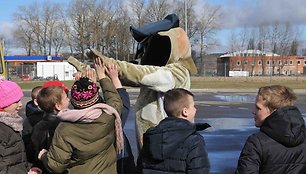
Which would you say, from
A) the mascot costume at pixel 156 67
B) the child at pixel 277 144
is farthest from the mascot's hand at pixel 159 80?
the child at pixel 277 144

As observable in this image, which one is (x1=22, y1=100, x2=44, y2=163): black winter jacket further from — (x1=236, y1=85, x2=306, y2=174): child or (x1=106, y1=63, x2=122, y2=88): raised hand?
(x1=236, y1=85, x2=306, y2=174): child

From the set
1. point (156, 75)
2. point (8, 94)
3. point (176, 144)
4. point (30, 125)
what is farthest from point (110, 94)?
point (30, 125)

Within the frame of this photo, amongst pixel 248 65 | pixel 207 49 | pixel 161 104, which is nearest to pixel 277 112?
pixel 161 104

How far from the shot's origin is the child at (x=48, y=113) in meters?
3.16

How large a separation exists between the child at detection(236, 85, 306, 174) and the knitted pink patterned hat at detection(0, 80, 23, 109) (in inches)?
63.6

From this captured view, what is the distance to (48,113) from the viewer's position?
327 centimetres

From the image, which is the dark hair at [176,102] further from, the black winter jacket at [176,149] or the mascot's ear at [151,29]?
the mascot's ear at [151,29]

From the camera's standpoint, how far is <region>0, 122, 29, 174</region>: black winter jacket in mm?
2898

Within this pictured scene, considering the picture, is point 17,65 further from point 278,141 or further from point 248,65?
point 278,141

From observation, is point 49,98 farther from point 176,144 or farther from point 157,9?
point 157,9

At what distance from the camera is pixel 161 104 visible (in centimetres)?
333

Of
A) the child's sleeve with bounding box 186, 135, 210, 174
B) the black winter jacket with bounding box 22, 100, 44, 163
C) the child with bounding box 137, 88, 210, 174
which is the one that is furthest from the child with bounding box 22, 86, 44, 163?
the child's sleeve with bounding box 186, 135, 210, 174

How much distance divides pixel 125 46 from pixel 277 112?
166ft

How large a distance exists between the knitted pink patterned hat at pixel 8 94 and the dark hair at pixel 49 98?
168 mm
